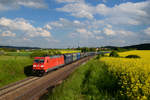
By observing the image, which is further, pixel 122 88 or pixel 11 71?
pixel 11 71

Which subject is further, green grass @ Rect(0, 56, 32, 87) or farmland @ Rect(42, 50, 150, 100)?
green grass @ Rect(0, 56, 32, 87)

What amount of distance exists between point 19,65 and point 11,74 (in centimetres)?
348

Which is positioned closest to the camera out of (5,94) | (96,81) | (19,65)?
(96,81)

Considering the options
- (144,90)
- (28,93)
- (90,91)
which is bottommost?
(28,93)

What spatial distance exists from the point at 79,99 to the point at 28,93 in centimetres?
785

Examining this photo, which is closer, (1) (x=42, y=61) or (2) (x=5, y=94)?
(2) (x=5, y=94)

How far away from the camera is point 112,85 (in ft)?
33.0

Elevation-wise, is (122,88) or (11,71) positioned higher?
(122,88)

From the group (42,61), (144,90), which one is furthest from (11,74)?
(144,90)

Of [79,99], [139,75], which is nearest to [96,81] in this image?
[79,99]

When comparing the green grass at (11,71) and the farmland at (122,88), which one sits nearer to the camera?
the farmland at (122,88)

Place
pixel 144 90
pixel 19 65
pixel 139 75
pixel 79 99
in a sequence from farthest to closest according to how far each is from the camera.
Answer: pixel 19 65
pixel 79 99
pixel 139 75
pixel 144 90

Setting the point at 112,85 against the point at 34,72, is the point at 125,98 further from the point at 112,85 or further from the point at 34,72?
the point at 34,72

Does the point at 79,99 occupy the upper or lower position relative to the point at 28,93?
upper
